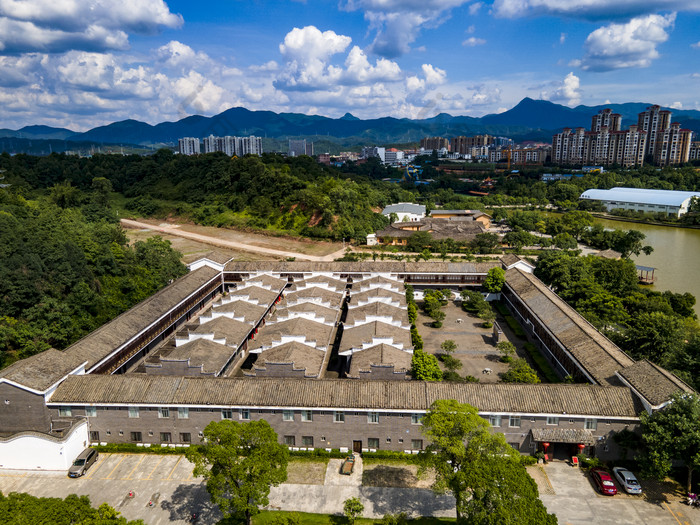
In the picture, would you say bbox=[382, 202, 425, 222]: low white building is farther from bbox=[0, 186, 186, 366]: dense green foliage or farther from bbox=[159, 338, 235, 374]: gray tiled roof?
bbox=[159, 338, 235, 374]: gray tiled roof

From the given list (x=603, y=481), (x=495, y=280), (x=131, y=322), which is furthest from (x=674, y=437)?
(x=131, y=322)

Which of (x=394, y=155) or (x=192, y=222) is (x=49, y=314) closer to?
(x=192, y=222)

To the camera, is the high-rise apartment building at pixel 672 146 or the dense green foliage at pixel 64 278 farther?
the high-rise apartment building at pixel 672 146

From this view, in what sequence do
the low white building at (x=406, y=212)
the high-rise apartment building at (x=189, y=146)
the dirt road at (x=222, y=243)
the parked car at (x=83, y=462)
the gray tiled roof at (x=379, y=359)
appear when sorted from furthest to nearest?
the high-rise apartment building at (x=189, y=146), the low white building at (x=406, y=212), the dirt road at (x=222, y=243), the gray tiled roof at (x=379, y=359), the parked car at (x=83, y=462)

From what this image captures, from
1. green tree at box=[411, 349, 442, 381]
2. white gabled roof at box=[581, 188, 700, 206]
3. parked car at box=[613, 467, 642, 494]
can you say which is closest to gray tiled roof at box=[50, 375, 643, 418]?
parked car at box=[613, 467, 642, 494]

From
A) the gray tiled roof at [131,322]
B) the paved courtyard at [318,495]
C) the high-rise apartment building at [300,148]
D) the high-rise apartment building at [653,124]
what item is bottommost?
the paved courtyard at [318,495]

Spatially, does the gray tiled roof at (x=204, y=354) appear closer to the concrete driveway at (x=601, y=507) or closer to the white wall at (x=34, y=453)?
the white wall at (x=34, y=453)

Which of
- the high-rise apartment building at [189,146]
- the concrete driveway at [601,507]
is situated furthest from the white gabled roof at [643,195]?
the high-rise apartment building at [189,146]

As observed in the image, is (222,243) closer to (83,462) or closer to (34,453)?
(34,453)
